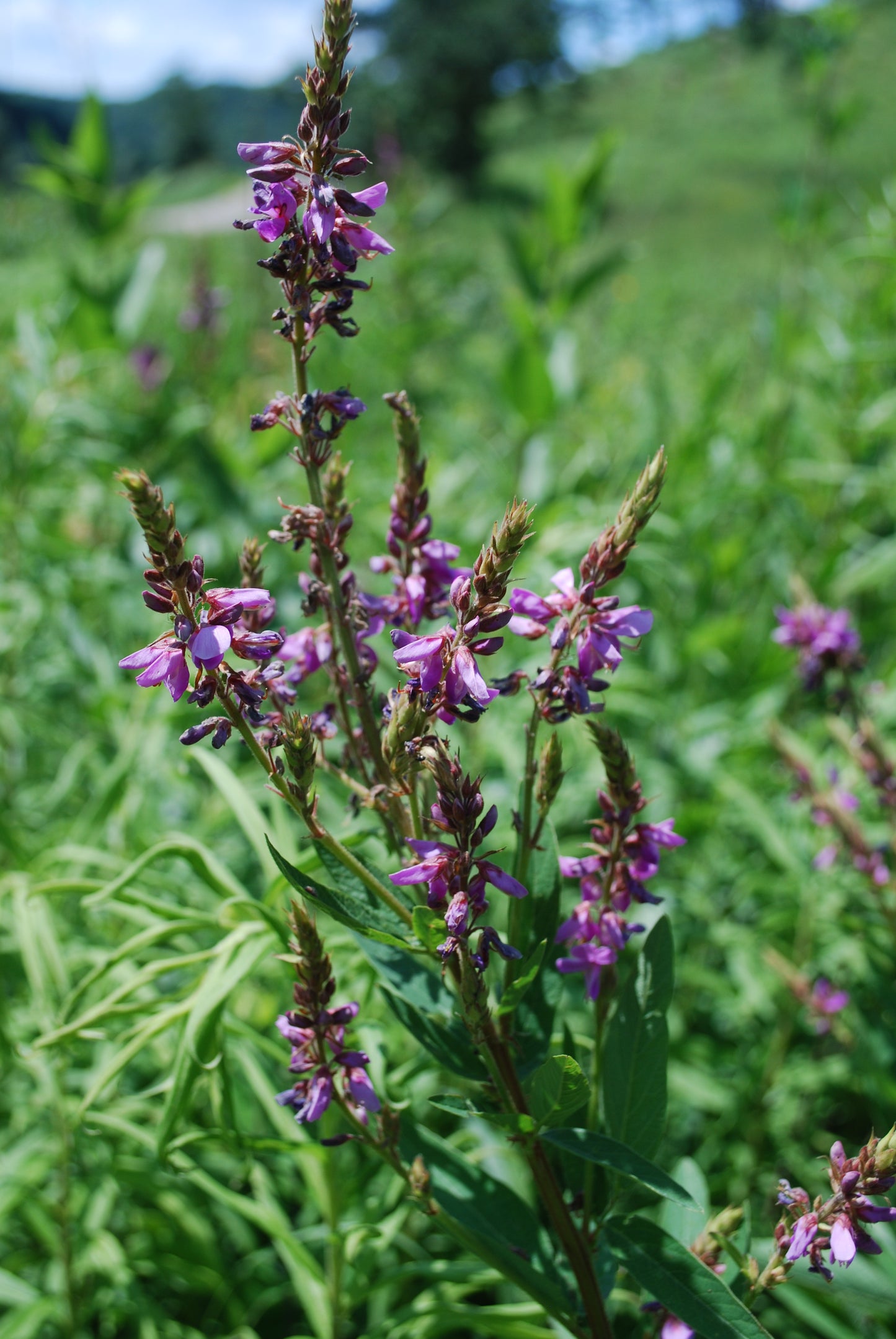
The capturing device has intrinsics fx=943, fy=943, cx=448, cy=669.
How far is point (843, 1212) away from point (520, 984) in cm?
32

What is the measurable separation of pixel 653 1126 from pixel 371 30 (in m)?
43.7

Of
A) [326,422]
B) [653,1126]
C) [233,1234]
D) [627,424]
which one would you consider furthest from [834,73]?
[233,1234]

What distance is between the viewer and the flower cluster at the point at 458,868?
69cm

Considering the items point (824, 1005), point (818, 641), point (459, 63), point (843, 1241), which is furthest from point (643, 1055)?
point (459, 63)

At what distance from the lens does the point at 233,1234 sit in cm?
165

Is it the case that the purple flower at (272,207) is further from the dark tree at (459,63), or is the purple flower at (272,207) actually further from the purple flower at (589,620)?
the dark tree at (459,63)

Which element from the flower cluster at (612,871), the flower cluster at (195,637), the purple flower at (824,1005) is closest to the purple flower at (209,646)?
the flower cluster at (195,637)

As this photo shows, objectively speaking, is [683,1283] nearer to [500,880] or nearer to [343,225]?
[500,880]

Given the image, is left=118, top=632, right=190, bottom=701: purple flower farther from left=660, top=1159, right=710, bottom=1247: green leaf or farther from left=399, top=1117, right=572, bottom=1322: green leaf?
left=660, top=1159, right=710, bottom=1247: green leaf

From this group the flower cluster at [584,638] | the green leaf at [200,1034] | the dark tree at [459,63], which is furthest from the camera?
the dark tree at [459,63]

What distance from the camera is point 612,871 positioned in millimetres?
881

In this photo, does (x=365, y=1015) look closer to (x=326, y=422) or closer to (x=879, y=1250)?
(x=879, y=1250)

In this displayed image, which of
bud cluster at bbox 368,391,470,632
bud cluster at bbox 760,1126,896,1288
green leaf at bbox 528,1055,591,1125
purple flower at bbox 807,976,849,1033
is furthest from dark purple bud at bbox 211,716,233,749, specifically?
purple flower at bbox 807,976,849,1033

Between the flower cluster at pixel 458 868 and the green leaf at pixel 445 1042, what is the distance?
0.47 ft
